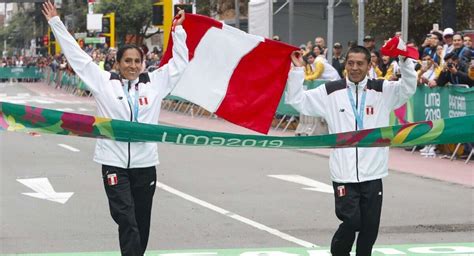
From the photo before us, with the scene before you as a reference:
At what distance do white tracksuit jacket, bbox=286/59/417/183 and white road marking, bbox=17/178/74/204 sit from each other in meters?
6.00

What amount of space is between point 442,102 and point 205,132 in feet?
38.0

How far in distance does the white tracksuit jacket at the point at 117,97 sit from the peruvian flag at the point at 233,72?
832 mm

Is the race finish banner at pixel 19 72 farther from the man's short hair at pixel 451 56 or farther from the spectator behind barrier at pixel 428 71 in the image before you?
the man's short hair at pixel 451 56

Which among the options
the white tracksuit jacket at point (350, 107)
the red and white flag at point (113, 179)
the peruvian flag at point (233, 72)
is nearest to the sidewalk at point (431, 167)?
the peruvian flag at point (233, 72)

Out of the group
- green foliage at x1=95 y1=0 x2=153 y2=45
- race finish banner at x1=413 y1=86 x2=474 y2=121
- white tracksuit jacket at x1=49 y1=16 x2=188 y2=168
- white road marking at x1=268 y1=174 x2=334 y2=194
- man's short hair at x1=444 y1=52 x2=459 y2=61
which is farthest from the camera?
green foliage at x1=95 y1=0 x2=153 y2=45

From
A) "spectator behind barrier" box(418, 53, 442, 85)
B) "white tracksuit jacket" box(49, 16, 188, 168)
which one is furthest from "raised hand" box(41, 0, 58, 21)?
"spectator behind barrier" box(418, 53, 442, 85)

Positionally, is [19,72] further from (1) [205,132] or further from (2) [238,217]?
(1) [205,132]

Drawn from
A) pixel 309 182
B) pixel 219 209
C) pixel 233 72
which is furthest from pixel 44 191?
pixel 233 72

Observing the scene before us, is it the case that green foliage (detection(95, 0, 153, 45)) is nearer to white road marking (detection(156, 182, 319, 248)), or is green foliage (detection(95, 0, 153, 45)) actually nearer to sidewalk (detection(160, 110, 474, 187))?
sidewalk (detection(160, 110, 474, 187))

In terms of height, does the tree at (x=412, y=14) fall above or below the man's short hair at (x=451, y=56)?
above

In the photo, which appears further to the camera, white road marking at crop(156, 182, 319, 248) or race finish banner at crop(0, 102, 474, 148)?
white road marking at crop(156, 182, 319, 248)

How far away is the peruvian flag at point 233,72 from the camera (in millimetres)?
8484

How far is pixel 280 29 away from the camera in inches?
2112

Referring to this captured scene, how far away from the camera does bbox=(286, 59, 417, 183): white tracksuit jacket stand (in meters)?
7.58
